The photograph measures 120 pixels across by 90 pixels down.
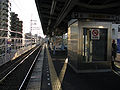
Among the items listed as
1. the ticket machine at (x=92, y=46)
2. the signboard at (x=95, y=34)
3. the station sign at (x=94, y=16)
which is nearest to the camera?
the station sign at (x=94, y=16)

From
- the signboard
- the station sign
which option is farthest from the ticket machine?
the station sign

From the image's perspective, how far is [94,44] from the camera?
760 cm

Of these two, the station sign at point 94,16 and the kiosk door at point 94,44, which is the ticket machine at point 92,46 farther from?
the station sign at point 94,16

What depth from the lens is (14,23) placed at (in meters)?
66.9

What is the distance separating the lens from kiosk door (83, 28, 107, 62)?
287 inches

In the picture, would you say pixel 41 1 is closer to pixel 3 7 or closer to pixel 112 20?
pixel 112 20

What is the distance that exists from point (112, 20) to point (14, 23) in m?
66.3

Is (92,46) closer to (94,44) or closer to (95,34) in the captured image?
(94,44)

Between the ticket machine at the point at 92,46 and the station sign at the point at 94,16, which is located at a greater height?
the station sign at the point at 94,16

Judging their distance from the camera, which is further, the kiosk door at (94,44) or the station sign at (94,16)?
the kiosk door at (94,44)

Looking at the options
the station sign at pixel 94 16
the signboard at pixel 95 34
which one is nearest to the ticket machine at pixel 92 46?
the signboard at pixel 95 34

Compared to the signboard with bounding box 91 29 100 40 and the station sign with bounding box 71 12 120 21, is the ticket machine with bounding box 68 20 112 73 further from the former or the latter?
the station sign with bounding box 71 12 120 21

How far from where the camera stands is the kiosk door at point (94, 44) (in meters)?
7.30

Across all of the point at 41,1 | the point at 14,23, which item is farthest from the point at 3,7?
the point at 41,1
